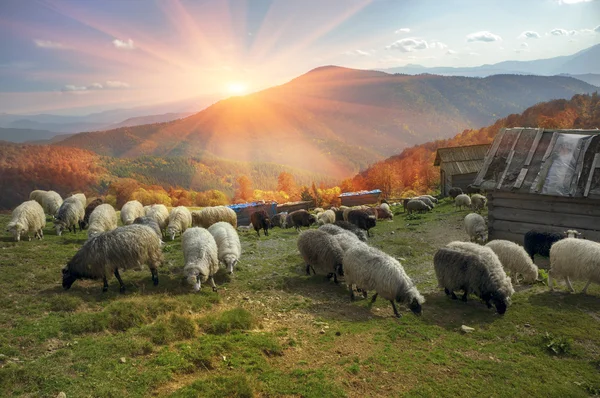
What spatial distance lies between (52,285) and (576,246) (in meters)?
18.0

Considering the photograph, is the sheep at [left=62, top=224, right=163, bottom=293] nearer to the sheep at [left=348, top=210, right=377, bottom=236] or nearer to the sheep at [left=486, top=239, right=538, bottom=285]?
the sheep at [left=486, top=239, right=538, bottom=285]

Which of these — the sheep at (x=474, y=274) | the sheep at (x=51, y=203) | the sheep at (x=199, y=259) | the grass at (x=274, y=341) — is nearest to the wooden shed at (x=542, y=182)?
the grass at (x=274, y=341)

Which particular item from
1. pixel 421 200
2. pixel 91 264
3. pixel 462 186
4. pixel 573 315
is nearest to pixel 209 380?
pixel 91 264

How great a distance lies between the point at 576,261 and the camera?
11.2 metres

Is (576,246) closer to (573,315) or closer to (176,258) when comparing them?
(573,315)

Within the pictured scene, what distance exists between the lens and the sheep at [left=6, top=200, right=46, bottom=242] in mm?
16281

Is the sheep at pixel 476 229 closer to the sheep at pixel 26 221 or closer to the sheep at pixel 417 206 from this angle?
the sheep at pixel 417 206

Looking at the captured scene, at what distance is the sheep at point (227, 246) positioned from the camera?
13000 mm

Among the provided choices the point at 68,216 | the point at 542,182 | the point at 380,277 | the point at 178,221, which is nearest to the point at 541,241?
the point at 542,182

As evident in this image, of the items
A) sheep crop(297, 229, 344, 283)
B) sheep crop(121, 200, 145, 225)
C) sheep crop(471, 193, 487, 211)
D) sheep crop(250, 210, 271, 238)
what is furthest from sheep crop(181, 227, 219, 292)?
sheep crop(471, 193, 487, 211)

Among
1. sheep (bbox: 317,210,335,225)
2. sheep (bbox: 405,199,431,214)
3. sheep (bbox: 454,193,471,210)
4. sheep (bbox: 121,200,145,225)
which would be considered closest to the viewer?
sheep (bbox: 121,200,145,225)

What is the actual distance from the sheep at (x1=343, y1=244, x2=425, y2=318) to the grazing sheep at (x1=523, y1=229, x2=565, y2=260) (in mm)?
7742

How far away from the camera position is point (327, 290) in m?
12.4

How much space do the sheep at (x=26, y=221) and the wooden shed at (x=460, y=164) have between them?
127 ft
